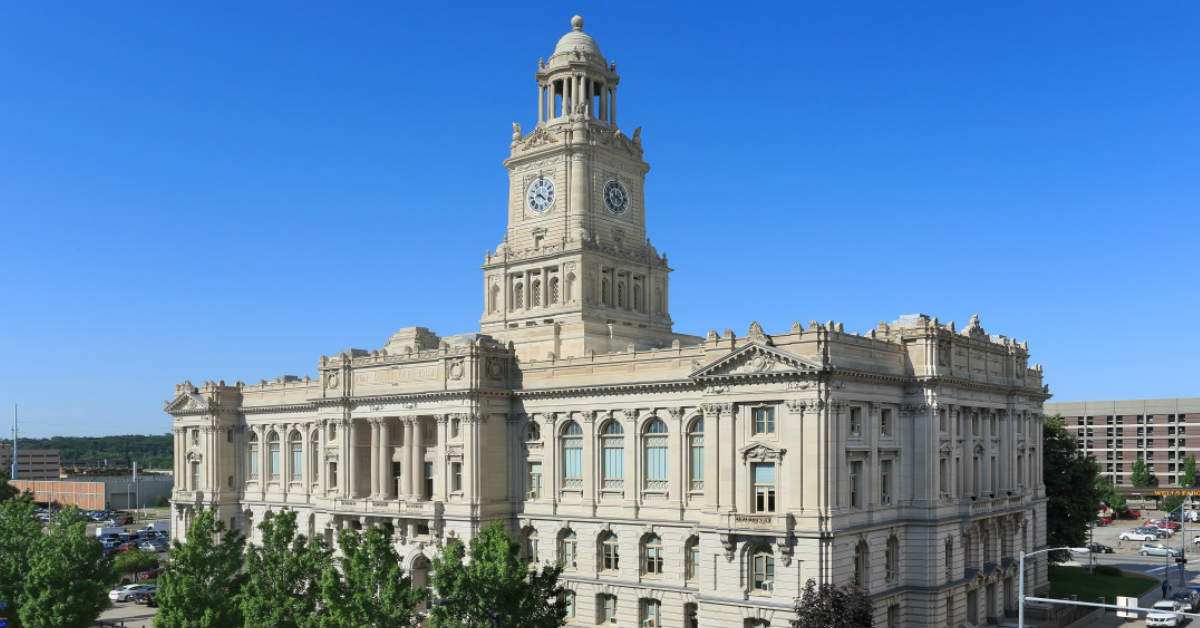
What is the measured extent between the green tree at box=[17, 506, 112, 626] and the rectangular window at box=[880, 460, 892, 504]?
49893mm

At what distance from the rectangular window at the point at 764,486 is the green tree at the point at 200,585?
30.8 m

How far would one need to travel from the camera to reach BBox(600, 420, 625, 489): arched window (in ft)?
234

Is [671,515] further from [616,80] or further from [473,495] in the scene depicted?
[616,80]

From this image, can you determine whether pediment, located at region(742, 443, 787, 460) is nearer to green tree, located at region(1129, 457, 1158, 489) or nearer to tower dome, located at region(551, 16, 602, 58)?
tower dome, located at region(551, 16, 602, 58)

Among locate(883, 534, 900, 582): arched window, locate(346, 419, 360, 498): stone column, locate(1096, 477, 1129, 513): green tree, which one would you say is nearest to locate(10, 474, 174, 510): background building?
locate(346, 419, 360, 498): stone column

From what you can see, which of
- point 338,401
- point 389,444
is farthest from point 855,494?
point 338,401

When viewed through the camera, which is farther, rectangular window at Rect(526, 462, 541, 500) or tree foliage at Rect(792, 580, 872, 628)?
rectangular window at Rect(526, 462, 541, 500)

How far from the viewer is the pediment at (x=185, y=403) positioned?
101500mm

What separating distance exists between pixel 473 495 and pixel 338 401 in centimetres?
1769

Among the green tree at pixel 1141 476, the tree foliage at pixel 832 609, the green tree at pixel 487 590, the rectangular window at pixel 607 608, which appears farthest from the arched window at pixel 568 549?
the green tree at pixel 1141 476

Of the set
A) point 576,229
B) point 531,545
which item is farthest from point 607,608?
point 576,229

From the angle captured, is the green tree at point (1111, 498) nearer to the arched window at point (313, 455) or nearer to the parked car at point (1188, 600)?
the parked car at point (1188, 600)

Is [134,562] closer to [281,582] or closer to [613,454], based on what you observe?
[281,582]

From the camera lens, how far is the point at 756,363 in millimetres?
61062
